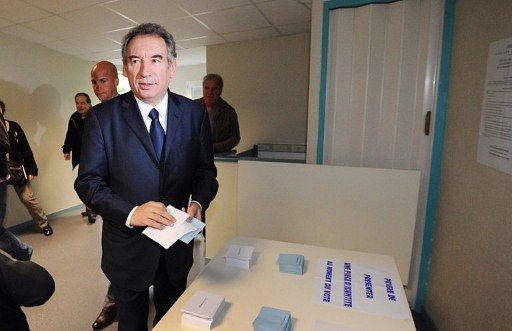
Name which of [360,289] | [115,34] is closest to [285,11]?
[115,34]

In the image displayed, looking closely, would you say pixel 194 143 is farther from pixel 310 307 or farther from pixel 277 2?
pixel 277 2

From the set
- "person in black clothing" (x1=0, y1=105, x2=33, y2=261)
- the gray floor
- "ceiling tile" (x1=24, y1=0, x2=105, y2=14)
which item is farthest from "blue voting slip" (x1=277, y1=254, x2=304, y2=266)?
"ceiling tile" (x1=24, y1=0, x2=105, y2=14)

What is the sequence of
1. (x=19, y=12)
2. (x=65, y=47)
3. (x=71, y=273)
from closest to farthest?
(x=71, y=273) < (x=19, y=12) < (x=65, y=47)

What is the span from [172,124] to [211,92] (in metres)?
1.63

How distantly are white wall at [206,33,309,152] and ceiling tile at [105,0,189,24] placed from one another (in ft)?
4.26

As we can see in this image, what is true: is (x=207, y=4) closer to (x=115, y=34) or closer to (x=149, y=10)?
(x=149, y=10)

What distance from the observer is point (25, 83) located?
3600 mm

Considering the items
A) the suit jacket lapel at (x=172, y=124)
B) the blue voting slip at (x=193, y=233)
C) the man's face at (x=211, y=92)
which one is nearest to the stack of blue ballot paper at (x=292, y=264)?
the blue voting slip at (x=193, y=233)

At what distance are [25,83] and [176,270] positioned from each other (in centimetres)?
387

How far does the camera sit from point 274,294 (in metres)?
0.90

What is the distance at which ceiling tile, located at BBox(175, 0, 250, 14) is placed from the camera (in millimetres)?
2652

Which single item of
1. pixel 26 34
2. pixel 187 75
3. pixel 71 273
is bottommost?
pixel 71 273

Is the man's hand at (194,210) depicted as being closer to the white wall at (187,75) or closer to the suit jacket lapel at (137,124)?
the suit jacket lapel at (137,124)

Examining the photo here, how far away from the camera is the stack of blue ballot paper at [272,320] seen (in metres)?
0.72
